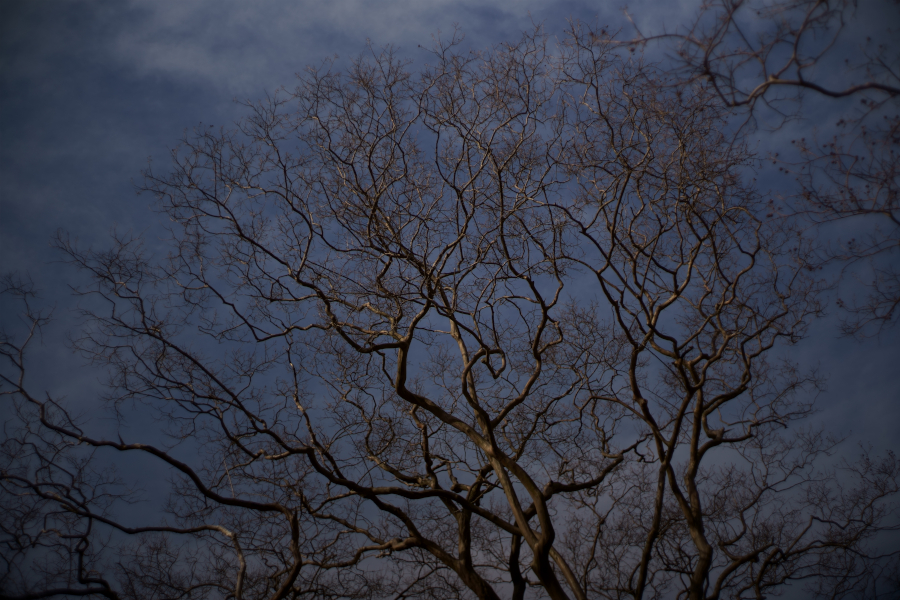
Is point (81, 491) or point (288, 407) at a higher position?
point (288, 407)

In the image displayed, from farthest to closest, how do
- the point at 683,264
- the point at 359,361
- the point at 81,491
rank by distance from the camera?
1. the point at 359,361
2. the point at 683,264
3. the point at 81,491

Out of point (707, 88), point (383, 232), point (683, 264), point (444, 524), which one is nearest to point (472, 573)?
point (444, 524)

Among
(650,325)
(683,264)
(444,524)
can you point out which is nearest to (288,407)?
(444,524)

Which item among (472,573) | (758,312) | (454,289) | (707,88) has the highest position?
(454,289)

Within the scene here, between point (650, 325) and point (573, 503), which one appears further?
point (573, 503)

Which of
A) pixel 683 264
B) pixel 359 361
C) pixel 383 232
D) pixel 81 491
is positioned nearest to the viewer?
pixel 81 491

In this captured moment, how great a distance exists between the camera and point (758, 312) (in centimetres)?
1019

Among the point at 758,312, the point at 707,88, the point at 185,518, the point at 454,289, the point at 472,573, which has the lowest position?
the point at 472,573

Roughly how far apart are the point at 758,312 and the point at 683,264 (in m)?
1.89

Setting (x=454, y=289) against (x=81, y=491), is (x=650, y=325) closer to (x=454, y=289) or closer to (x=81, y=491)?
(x=454, y=289)

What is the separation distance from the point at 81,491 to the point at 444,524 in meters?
6.29

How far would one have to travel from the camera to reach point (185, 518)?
9.16m

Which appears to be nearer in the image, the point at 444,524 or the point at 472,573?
the point at 472,573

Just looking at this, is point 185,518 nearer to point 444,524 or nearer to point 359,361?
point 359,361
